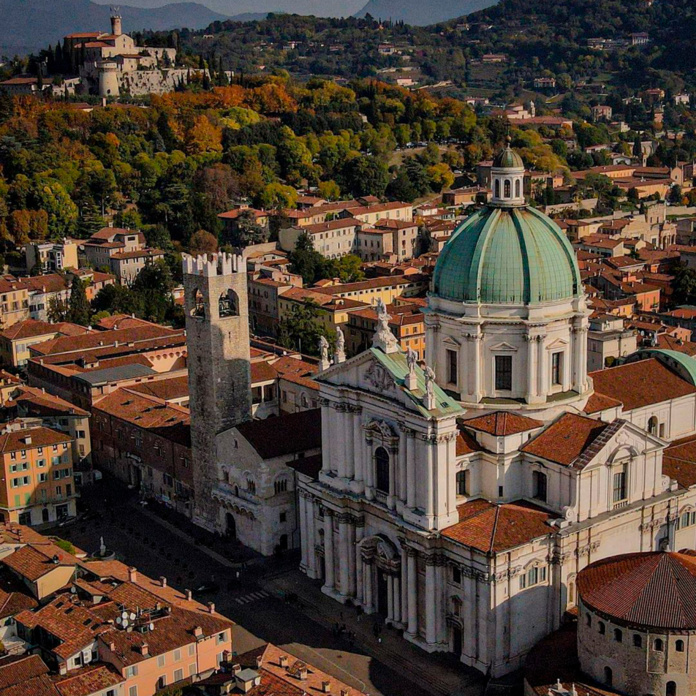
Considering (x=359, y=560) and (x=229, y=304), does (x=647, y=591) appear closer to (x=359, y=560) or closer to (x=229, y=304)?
(x=359, y=560)

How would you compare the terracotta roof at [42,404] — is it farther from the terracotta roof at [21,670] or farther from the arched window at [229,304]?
the terracotta roof at [21,670]

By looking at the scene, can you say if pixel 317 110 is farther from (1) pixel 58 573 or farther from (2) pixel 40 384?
(1) pixel 58 573

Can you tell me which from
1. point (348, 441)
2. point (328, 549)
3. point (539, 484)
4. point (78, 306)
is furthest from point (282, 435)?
point (78, 306)

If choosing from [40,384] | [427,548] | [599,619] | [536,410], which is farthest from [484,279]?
[40,384]

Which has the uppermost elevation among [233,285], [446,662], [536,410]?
[233,285]

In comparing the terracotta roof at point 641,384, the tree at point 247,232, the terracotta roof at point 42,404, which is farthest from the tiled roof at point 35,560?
the tree at point 247,232
